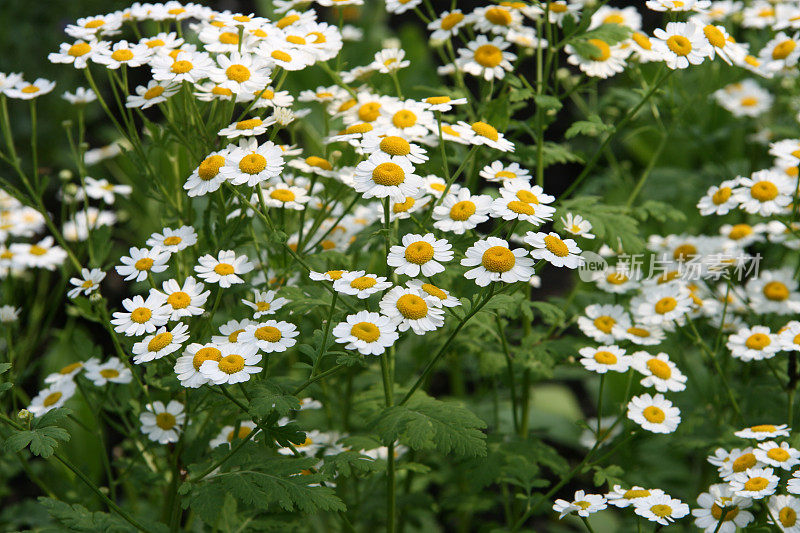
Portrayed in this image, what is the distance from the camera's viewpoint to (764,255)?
269cm

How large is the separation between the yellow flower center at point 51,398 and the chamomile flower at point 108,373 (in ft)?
0.29

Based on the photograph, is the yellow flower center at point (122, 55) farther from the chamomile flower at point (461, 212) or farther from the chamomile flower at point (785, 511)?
the chamomile flower at point (785, 511)

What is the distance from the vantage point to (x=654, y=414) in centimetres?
191

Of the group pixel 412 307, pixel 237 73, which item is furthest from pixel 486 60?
pixel 412 307

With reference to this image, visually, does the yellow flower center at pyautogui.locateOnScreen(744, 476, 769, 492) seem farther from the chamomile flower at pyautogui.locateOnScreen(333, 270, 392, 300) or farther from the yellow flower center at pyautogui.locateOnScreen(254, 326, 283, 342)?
the yellow flower center at pyautogui.locateOnScreen(254, 326, 283, 342)

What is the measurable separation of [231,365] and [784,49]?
194 cm

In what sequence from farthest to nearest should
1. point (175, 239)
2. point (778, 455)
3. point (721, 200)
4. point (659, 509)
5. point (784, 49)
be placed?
point (784, 49), point (721, 200), point (175, 239), point (778, 455), point (659, 509)

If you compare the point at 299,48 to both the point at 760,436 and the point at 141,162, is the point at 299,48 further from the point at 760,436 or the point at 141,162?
the point at 760,436

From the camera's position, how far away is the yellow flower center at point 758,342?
2.04m

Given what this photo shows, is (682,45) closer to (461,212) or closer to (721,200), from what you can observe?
(721,200)

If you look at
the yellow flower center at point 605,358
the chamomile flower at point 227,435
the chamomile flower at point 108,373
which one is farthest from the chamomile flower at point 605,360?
the chamomile flower at point 108,373

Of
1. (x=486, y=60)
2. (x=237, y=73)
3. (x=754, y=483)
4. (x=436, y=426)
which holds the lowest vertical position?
(x=754, y=483)

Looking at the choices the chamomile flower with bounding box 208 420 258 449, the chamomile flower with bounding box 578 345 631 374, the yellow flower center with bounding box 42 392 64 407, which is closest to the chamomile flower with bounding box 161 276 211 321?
the chamomile flower with bounding box 208 420 258 449

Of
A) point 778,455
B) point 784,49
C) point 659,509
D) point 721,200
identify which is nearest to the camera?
point 659,509
